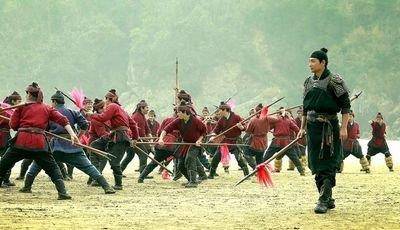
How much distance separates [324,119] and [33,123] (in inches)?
158

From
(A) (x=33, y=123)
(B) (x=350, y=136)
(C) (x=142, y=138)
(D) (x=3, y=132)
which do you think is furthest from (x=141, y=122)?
(A) (x=33, y=123)

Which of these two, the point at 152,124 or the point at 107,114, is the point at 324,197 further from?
the point at 152,124

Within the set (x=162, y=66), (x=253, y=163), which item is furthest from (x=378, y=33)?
(x=253, y=163)

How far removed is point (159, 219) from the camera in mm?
8766

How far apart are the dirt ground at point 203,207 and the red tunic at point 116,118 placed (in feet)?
3.32

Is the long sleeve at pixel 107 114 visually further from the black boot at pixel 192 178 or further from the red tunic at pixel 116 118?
the black boot at pixel 192 178

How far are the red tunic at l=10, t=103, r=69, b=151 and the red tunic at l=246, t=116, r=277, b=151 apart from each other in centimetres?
676

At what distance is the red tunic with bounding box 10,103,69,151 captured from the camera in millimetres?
11008

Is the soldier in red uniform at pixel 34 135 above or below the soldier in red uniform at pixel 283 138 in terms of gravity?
below

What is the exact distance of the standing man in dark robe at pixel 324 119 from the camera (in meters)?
9.49

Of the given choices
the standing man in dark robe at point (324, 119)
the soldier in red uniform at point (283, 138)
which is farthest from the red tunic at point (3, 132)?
the standing man in dark robe at point (324, 119)

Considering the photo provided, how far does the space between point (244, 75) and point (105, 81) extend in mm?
15890

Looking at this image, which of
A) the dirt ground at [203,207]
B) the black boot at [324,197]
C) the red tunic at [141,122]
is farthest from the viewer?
the red tunic at [141,122]

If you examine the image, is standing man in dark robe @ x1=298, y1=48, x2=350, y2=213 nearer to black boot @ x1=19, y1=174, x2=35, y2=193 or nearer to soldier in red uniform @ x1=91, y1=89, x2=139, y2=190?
soldier in red uniform @ x1=91, y1=89, x2=139, y2=190
